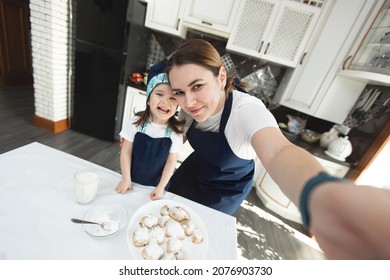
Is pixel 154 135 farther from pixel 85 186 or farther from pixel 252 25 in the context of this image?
pixel 252 25

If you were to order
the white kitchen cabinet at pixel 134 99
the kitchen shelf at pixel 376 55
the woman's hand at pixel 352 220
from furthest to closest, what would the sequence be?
the white kitchen cabinet at pixel 134 99
the kitchen shelf at pixel 376 55
the woman's hand at pixel 352 220

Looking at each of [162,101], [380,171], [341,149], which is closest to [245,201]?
[341,149]

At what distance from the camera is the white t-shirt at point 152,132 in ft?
2.76

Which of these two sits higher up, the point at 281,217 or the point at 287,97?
the point at 287,97

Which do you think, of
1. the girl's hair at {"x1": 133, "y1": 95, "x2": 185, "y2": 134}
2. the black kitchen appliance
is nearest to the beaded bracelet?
the girl's hair at {"x1": 133, "y1": 95, "x2": 185, "y2": 134}

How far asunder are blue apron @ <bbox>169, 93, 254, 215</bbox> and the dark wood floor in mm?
812

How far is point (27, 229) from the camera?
1.47 feet

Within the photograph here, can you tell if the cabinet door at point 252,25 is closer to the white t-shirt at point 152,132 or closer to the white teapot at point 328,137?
the white teapot at point 328,137

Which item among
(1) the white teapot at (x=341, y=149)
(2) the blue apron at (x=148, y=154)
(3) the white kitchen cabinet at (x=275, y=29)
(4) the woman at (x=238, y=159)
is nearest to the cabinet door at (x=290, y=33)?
(3) the white kitchen cabinet at (x=275, y=29)

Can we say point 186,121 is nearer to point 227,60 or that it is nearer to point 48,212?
point 48,212

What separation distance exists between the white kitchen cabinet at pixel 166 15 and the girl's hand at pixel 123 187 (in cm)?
193
